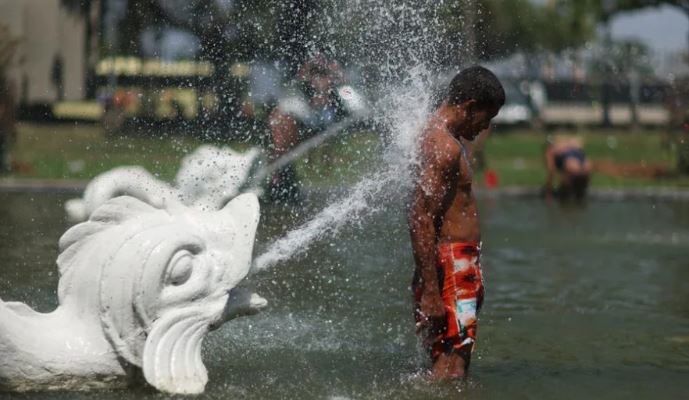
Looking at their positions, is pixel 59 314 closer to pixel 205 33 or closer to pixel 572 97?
pixel 205 33

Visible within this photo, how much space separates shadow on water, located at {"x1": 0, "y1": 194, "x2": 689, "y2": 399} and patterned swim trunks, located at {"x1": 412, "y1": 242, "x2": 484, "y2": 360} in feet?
0.67

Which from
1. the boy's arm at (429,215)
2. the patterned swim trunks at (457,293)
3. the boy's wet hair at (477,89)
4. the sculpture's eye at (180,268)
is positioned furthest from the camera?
the boy's wet hair at (477,89)

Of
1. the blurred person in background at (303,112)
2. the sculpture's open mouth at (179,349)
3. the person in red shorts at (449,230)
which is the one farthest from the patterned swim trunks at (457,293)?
the blurred person in background at (303,112)

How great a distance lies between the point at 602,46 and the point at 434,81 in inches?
1186

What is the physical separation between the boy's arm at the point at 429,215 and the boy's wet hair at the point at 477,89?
305mm

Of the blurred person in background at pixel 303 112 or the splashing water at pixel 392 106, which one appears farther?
the blurred person in background at pixel 303 112

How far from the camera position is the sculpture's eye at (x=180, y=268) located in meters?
4.93

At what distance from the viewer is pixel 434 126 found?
5.35m

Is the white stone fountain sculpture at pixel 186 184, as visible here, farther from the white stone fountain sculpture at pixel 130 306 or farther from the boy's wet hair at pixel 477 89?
the boy's wet hair at pixel 477 89

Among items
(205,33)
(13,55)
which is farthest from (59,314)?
(13,55)

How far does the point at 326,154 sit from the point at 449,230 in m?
4.48

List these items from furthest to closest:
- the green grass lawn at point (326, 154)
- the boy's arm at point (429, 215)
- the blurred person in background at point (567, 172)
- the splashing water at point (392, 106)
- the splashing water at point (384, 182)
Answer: the blurred person in background at point (567, 172) → the green grass lawn at point (326, 154) → the splashing water at point (392, 106) → the splashing water at point (384, 182) → the boy's arm at point (429, 215)

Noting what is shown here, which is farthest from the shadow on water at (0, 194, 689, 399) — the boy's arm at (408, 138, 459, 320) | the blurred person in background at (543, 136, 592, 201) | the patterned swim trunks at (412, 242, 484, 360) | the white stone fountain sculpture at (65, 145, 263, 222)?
the blurred person in background at (543, 136, 592, 201)

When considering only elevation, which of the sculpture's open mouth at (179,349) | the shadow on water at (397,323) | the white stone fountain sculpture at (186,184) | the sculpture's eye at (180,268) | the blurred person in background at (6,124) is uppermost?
the white stone fountain sculpture at (186,184)
